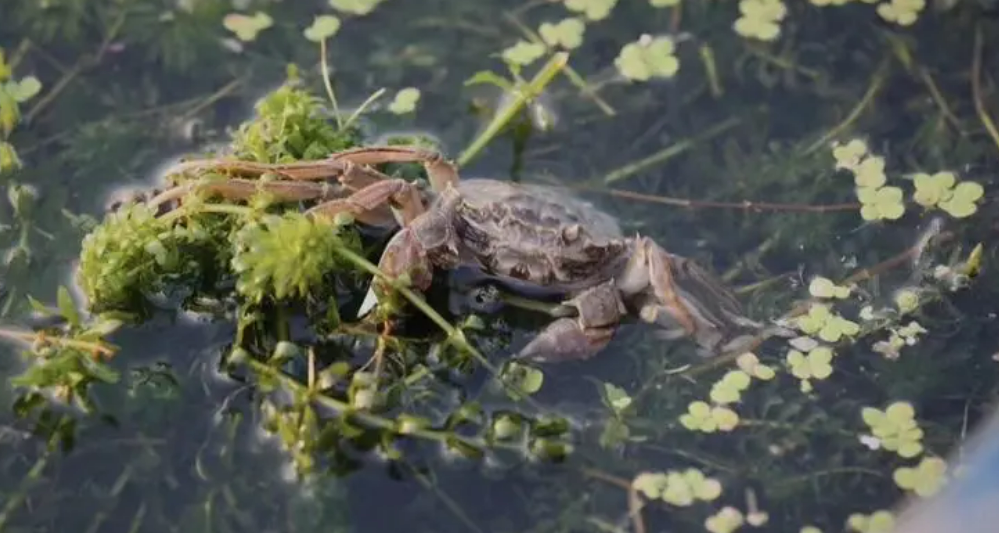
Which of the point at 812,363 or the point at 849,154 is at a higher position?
the point at 849,154

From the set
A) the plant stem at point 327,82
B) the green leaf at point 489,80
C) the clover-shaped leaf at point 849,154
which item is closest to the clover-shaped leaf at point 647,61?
the green leaf at point 489,80

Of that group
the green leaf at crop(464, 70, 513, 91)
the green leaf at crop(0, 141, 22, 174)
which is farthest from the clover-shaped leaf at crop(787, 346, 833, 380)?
the green leaf at crop(0, 141, 22, 174)

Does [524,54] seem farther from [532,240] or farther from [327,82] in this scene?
[532,240]

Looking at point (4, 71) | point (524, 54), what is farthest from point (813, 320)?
point (4, 71)

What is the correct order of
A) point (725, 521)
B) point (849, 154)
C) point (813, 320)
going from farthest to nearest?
point (849, 154), point (813, 320), point (725, 521)

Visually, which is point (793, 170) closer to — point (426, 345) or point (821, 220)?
point (821, 220)

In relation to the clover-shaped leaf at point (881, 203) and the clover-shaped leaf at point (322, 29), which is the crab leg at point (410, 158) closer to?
the clover-shaped leaf at point (322, 29)

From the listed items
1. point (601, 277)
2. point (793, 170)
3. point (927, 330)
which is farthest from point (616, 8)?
point (927, 330)
